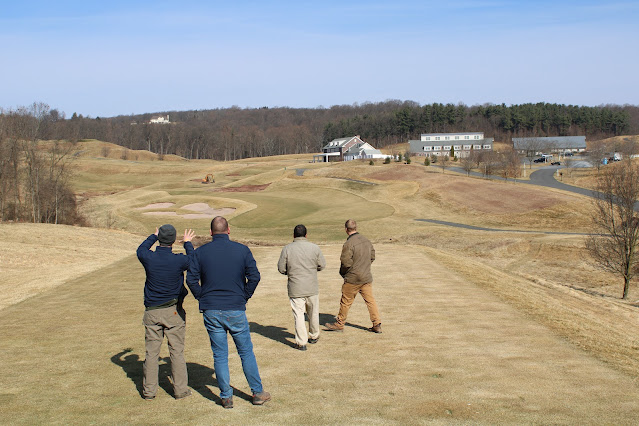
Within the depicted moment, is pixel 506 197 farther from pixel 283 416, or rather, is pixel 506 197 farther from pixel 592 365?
pixel 283 416

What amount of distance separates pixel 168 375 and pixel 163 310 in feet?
5.85

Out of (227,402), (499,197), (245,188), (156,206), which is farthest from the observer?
(245,188)

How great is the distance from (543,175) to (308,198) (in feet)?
166

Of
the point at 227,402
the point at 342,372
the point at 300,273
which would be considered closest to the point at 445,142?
the point at 300,273

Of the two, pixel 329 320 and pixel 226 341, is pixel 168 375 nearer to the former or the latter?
pixel 226 341

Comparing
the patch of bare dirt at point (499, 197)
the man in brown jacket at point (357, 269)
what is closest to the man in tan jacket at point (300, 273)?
the man in brown jacket at point (357, 269)

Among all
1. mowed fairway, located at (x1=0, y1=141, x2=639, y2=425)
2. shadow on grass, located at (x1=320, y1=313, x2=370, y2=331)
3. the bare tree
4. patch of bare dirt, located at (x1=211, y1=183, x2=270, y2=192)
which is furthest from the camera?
patch of bare dirt, located at (x1=211, y1=183, x2=270, y2=192)

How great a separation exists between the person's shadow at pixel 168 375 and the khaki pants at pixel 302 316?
195 centimetres

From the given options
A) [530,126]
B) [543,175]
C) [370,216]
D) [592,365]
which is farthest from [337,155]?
[592,365]

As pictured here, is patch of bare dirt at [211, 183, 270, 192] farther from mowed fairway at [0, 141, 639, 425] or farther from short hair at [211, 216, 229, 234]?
short hair at [211, 216, 229, 234]

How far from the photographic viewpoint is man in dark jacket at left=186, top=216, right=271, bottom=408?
26.1ft

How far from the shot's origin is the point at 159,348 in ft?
27.1

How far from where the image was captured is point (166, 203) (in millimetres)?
63406

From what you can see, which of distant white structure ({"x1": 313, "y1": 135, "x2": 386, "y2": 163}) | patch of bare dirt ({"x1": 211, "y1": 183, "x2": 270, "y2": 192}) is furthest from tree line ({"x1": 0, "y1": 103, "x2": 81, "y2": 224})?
distant white structure ({"x1": 313, "y1": 135, "x2": 386, "y2": 163})
